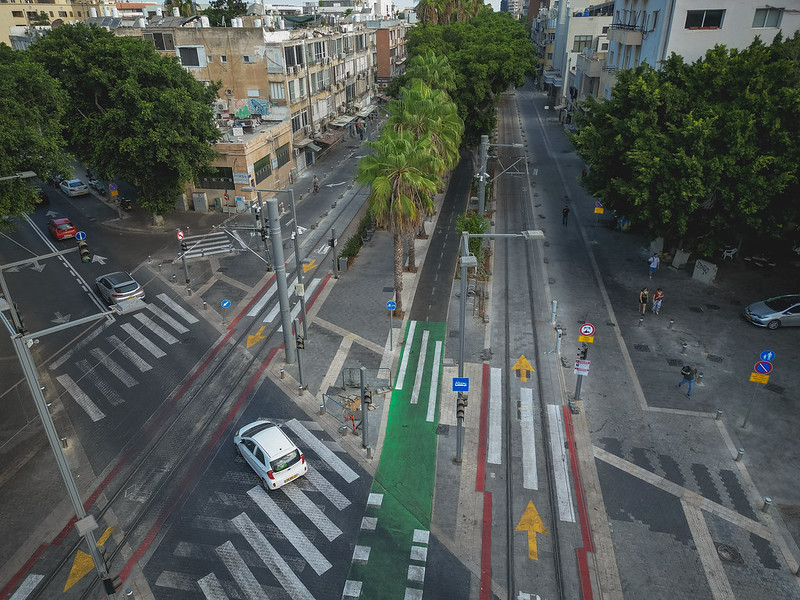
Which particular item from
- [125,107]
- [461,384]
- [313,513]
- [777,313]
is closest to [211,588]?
[313,513]

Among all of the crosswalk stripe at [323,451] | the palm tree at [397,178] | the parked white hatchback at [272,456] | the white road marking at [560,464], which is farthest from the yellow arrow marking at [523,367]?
the parked white hatchback at [272,456]

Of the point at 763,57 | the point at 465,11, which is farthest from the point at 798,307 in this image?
the point at 465,11

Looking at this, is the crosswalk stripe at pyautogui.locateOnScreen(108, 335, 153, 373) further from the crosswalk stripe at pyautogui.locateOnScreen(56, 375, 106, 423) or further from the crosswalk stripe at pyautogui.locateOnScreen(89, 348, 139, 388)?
the crosswalk stripe at pyautogui.locateOnScreen(56, 375, 106, 423)

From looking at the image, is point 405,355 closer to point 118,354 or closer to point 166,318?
point 166,318

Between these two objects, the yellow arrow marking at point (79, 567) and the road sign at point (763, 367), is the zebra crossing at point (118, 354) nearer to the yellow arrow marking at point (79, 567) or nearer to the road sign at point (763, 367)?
the yellow arrow marking at point (79, 567)

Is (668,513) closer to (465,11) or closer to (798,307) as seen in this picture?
(798,307)

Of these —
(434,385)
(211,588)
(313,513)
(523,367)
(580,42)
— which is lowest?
(211,588)
